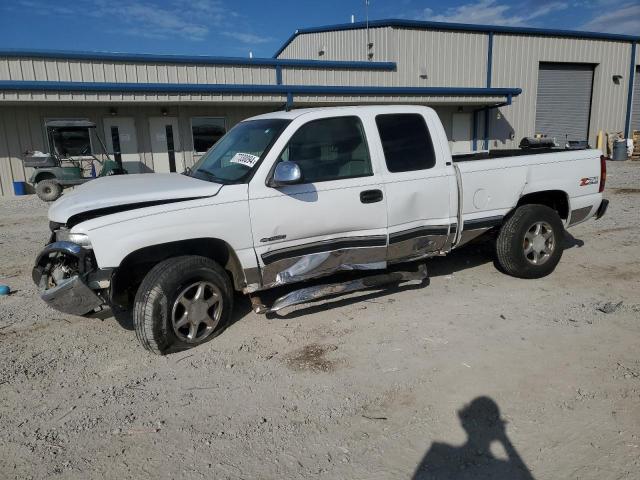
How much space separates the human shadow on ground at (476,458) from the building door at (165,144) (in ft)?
53.9

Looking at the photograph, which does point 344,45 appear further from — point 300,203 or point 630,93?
point 300,203

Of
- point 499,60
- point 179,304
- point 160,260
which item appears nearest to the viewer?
point 179,304

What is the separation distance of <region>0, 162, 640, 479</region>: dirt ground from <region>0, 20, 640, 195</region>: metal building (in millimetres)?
12576

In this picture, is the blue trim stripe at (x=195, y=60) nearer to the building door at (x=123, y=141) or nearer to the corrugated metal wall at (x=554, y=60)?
the building door at (x=123, y=141)

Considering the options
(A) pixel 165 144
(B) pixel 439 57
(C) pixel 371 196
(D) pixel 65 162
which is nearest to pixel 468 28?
(B) pixel 439 57

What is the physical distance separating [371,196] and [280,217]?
927 millimetres

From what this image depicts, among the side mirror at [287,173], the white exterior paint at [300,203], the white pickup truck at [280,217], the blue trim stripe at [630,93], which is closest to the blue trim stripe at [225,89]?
the blue trim stripe at [630,93]

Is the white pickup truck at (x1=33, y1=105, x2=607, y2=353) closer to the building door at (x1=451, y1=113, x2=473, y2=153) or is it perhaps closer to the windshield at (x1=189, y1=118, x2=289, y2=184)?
the windshield at (x1=189, y1=118, x2=289, y2=184)

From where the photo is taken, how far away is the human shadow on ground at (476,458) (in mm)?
2646

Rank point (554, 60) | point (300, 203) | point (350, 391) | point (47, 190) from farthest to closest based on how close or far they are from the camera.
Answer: point (554, 60), point (47, 190), point (300, 203), point (350, 391)

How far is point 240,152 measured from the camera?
4.59 metres

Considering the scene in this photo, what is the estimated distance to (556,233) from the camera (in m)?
5.71

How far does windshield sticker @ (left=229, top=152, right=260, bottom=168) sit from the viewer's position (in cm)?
428

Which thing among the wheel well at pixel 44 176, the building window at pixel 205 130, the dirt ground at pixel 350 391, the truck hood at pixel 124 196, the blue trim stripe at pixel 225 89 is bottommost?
the dirt ground at pixel 350 391
